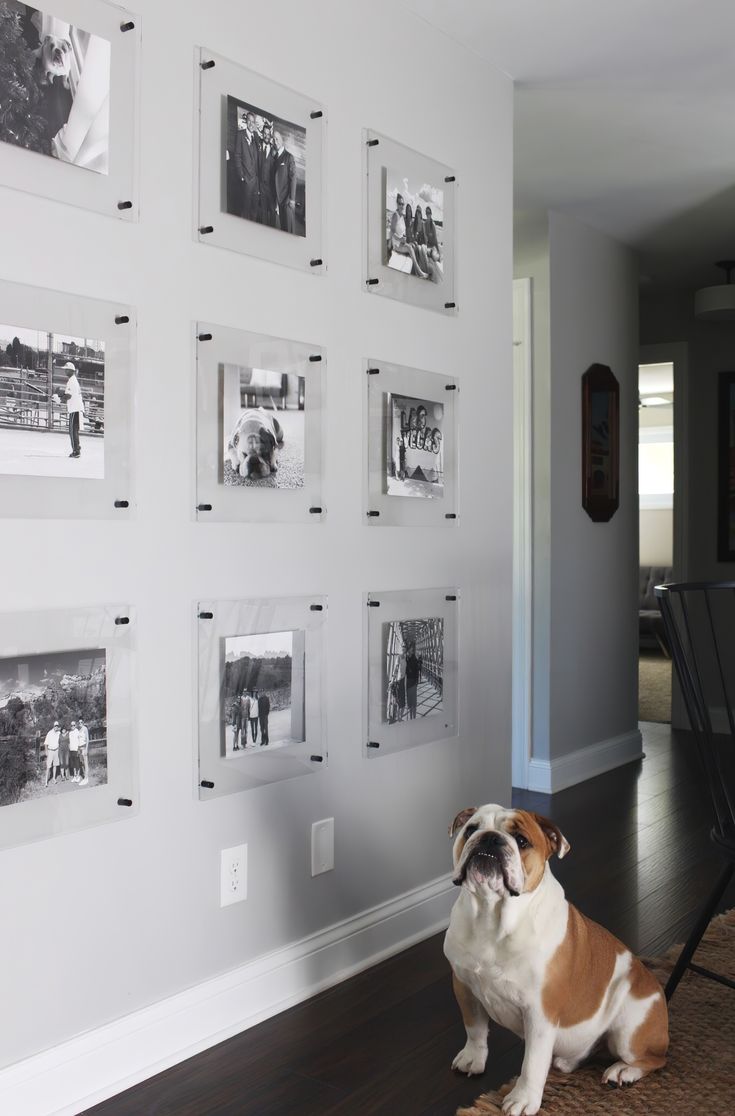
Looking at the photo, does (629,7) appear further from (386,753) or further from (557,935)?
(557,935)

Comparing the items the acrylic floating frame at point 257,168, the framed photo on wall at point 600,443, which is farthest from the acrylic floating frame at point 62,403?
the framed photo on wall at point 600,443

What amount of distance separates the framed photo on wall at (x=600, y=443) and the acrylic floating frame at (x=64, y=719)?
3161mm

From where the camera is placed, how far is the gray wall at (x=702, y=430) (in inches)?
229

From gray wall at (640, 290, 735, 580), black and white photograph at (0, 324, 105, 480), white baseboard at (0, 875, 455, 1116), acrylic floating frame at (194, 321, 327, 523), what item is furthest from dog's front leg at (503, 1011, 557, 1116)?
gray wall at (640, 290, 735, 580)

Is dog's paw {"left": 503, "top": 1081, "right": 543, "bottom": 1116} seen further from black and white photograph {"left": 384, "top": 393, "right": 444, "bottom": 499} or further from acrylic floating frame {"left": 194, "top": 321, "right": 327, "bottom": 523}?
black and white photograph {"left": 384, "top": 393, "right": 444, "bottom": 499}

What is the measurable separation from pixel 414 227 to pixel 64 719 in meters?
1.62

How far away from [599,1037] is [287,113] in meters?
2.10

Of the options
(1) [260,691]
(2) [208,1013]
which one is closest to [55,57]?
(1) [260,691]

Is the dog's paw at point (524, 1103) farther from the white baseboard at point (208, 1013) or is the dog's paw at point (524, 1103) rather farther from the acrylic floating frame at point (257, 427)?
the acrylic floating frame at point (257, 427)

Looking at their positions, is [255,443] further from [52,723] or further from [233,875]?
[233,875]

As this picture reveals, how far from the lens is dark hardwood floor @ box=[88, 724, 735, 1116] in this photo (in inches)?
78.3

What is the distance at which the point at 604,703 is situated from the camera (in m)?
4.96

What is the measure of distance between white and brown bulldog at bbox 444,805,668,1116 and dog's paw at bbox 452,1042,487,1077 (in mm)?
148

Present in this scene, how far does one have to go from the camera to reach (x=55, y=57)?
188 cm
